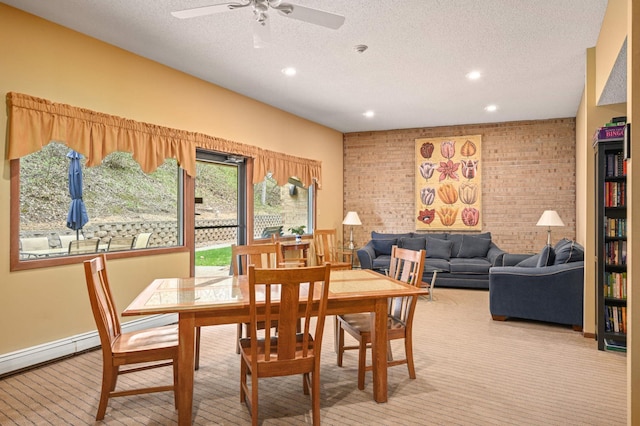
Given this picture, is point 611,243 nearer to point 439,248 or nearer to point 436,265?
point 436,265

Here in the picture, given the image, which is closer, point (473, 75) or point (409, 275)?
point (409, 275)

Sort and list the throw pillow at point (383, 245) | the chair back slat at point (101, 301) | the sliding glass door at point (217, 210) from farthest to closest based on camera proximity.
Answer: the throw pillow at point (383, 245) → the sliding glass door at point (217, 210) → the chair back slat at point (101, 301)

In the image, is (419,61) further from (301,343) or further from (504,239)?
(504,239)

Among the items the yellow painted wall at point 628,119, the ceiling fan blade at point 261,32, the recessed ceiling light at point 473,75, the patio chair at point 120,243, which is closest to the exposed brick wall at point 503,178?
the recessed ceiling light at point 473,75

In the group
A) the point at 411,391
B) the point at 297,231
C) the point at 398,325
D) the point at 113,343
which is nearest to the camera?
the point at 113,343

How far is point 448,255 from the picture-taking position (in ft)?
23.7

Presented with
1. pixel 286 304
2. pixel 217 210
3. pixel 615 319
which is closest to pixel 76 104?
pixel 217 210

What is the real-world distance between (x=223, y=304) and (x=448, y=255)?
5.64m

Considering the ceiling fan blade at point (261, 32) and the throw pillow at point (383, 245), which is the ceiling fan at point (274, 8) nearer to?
the ceiling fan blade at point (261, 32)

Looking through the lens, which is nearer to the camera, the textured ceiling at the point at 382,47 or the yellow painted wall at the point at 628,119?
the yellow painted wall at the point at 628,119

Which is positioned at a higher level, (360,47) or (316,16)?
(360,47)

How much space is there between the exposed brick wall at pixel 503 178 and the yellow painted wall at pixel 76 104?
365 cm

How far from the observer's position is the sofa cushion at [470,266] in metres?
6.60

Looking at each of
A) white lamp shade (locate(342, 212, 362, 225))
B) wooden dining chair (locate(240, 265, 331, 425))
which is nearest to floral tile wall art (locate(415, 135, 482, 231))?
white lamp shade (locate(342, 212, 362, 225))
